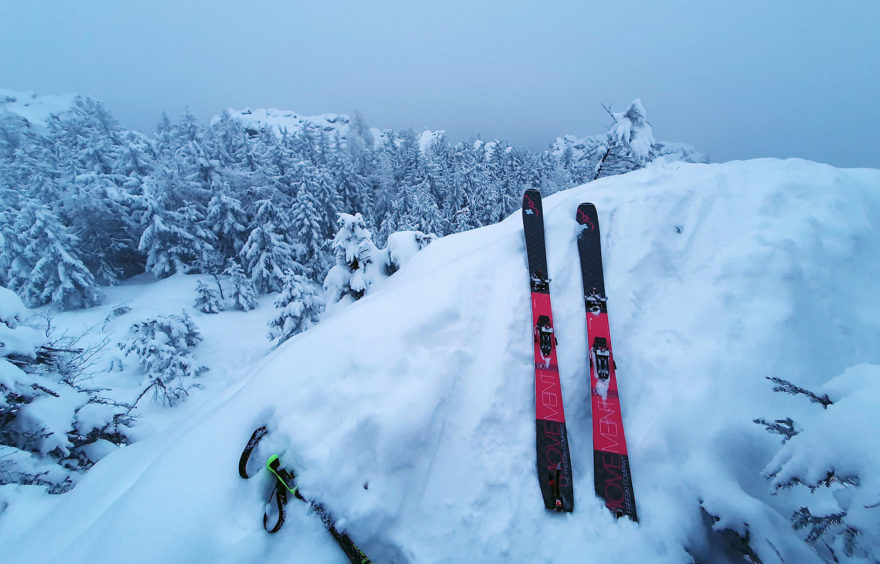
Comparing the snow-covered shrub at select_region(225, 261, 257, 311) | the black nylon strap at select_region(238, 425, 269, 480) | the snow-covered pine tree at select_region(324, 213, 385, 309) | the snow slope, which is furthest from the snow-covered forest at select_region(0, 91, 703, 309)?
the black nylon strap at select_region(238, 425, 269, 480)

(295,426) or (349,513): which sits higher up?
(295,426)

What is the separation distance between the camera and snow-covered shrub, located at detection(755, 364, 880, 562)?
178 cm

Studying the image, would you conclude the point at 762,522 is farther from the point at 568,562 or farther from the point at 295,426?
the point at 295,426

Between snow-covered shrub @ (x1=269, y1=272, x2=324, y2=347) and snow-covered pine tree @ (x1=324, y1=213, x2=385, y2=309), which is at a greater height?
snow-covered pine tree @ (x1=324, y1=213, x2=385, y2=309)

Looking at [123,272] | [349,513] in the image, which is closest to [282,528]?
[349,513]

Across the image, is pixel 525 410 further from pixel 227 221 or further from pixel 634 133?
pixel 227 221

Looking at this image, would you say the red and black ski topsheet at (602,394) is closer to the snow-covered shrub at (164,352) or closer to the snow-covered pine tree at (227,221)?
the snow-covered shrub at (164,352)

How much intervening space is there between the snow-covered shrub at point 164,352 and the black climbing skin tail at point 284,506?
1452cm

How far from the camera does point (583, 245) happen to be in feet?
16.9

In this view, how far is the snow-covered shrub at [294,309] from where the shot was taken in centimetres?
1400

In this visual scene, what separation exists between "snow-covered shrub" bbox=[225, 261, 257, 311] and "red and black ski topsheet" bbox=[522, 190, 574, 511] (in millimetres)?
23297

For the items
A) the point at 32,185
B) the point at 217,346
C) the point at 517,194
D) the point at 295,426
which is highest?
the point at 32,185

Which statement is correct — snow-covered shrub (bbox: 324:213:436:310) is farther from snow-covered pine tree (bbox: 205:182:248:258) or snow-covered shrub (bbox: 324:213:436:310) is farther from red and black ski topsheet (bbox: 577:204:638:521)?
snow-covered pine tree (bbox: 205:182:248:258)

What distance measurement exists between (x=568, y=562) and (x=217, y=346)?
21.3 meters
